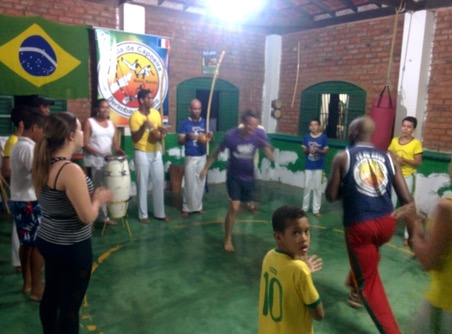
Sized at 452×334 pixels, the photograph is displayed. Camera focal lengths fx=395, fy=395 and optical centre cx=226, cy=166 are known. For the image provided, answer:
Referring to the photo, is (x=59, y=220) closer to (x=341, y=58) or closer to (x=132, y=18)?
(x=132, y=18)

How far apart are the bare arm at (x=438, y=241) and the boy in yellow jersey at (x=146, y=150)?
438 centimetres

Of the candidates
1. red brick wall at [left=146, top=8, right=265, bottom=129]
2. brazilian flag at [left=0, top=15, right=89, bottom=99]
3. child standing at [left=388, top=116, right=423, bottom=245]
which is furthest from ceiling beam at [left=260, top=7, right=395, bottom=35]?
brazilian flag at [left=0, top=15, right=89, bottom=99]

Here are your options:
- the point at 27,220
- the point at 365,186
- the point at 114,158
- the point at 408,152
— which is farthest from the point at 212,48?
the point at 365,186

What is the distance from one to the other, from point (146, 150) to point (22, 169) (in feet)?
8.51

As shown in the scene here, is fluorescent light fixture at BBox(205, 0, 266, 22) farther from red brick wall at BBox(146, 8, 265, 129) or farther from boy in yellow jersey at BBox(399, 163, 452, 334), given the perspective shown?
boy in yellow jersey at BBox(399, 163, 452, 334)

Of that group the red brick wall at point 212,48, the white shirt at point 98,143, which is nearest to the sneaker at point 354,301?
the white shirt at point 98,143

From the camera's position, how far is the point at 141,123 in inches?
225

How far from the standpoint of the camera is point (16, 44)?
6195 mm

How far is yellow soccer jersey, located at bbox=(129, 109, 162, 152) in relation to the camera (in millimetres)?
5695

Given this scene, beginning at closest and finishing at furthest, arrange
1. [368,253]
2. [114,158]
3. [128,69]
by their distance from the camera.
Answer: [368,253], [114,158], [128,69]

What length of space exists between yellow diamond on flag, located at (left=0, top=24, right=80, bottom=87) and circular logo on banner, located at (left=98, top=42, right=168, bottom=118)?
0.65 m

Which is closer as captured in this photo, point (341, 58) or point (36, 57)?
point (36, 57)

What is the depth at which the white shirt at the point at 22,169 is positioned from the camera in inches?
128

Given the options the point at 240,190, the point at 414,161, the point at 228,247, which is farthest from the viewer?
the point at 414,161
